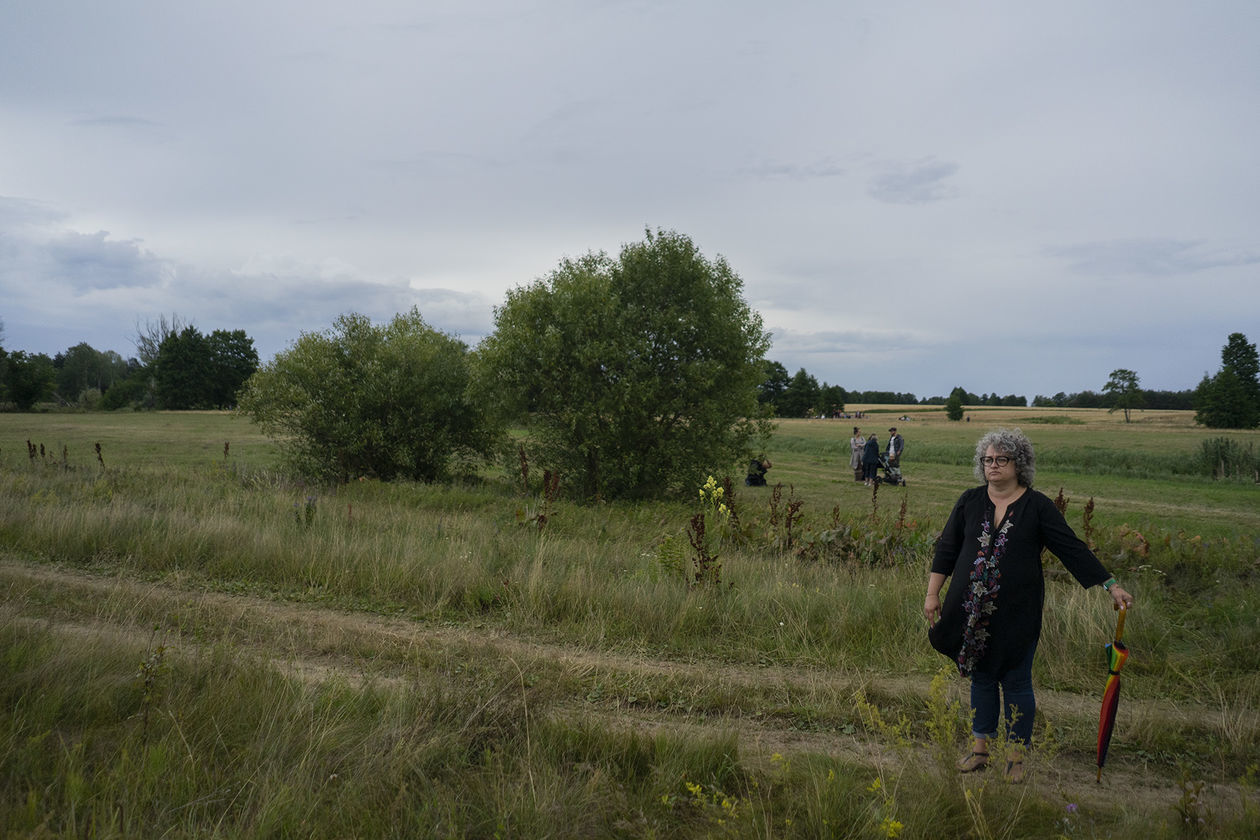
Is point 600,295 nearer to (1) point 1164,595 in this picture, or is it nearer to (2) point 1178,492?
(1) point 1164,595

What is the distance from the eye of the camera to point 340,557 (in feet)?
26.6

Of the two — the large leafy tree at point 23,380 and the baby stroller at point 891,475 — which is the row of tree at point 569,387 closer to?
the baby stroller at point 891,475

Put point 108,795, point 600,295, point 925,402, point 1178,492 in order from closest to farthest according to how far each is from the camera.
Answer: point 108,795 → point 600,295 → point 1178,492 → point 925,402

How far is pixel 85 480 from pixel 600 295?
11.6 m

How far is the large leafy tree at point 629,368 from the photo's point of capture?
17891 millimetres

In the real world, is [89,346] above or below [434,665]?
above

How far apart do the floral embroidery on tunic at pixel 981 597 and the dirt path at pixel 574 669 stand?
63cm

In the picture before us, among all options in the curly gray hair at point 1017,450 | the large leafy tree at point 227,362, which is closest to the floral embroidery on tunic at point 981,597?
the curly gray hair at point 1017,450

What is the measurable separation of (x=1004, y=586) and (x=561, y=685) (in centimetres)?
286

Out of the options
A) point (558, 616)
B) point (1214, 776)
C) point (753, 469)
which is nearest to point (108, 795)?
point (558, 616)

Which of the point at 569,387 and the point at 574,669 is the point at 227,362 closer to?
the point at 569,387

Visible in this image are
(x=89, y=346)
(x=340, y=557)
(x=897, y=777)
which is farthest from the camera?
(x=89, y=346)

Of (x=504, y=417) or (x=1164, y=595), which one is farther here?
(x=504, y=417)

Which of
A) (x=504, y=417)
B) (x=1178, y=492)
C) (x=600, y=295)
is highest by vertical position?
(x=600, y=295)
